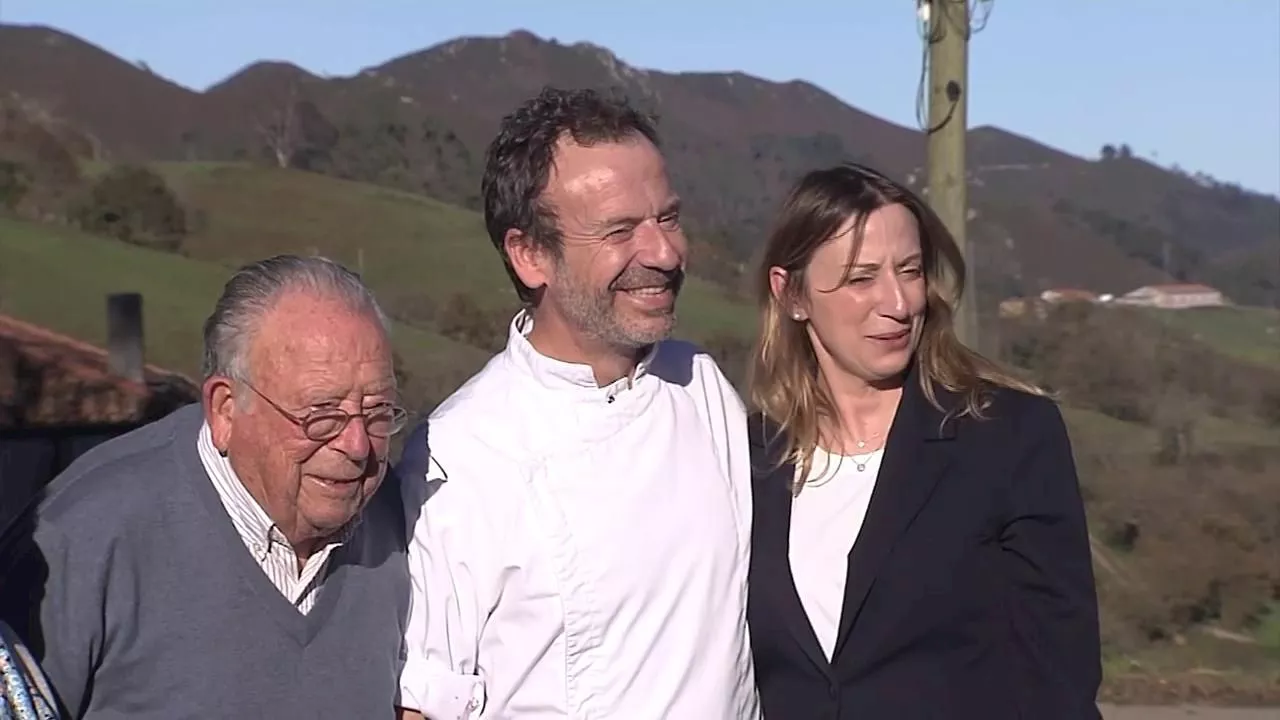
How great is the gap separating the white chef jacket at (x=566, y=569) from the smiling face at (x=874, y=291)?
16.0 inches

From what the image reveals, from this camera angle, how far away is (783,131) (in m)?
31.1

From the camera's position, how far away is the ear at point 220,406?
2418mm

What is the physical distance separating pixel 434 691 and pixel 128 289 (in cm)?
1257

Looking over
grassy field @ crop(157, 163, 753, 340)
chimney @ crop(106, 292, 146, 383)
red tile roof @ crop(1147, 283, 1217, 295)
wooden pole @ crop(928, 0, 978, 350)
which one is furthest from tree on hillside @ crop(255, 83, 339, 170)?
wooden pole @ crop(928, 0, 978, 350)

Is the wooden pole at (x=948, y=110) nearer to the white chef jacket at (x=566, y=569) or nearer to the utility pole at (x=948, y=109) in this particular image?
the utility pole at (x=948, y=109)

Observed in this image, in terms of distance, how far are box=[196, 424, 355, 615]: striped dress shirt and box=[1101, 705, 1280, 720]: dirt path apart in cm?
524

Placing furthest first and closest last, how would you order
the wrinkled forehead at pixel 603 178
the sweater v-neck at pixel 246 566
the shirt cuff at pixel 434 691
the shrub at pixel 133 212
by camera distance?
1. the shrub at pixel 133 212
2. the wrinkled forehead at pixel 603 178
3. the shirt cuff at pixel 434 691
4. the sweater v-neck at pixel 246 566

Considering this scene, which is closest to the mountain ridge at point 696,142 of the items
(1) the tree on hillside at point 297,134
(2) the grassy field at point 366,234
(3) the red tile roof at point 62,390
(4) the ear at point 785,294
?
(1) the tree on hillside at point 297,134

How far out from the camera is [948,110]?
6.88 meters

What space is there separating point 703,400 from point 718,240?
1326 cm

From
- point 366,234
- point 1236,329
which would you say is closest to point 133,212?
point 366,234

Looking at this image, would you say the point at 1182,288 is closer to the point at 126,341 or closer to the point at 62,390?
the point at 126,341

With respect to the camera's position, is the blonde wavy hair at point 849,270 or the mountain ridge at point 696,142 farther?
the mountain ridge at point 696,142

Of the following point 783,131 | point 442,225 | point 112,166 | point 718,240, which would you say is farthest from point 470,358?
point 783,131
